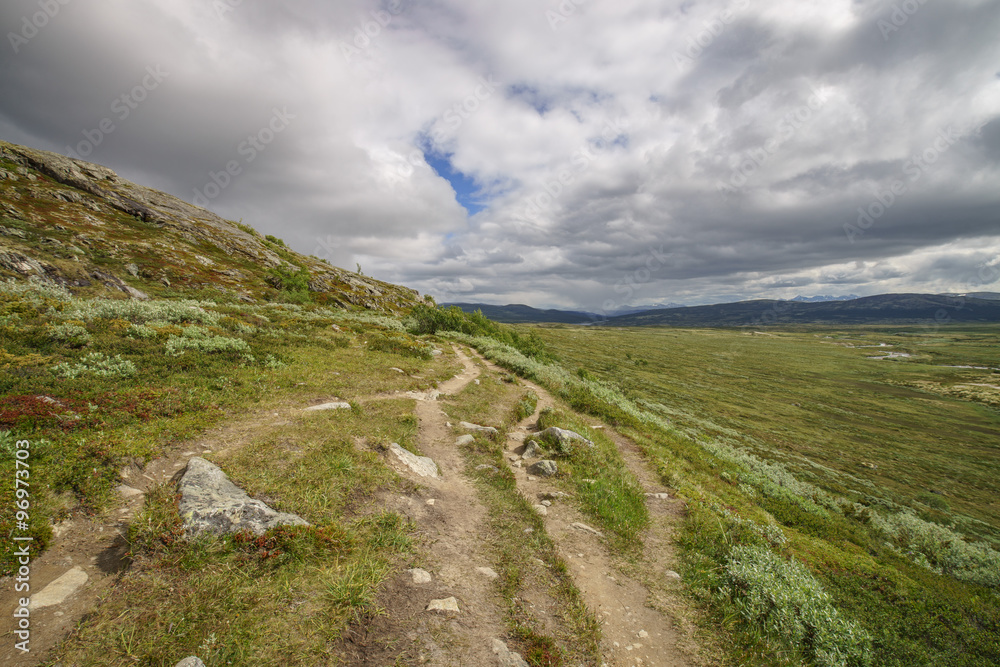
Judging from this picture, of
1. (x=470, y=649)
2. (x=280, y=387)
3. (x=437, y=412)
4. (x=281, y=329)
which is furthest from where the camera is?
(x=281, y=329)

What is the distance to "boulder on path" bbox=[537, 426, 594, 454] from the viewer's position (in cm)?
1460

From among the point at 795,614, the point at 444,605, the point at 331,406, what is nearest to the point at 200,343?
the point at 331,406

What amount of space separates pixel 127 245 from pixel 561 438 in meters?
70.1

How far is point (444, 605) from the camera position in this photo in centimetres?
641

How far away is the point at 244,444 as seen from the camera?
9.38 m

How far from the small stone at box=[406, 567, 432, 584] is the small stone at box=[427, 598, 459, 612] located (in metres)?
0.50

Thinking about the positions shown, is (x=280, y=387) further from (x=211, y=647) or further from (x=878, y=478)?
(x=878, y=478)

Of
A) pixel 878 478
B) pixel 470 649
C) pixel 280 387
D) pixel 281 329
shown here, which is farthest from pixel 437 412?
pixel 878 478

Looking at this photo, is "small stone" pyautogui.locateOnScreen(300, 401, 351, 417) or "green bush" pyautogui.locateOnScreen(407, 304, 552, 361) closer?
"small stone" pyautogui.locateOnScreen(300, 401, 351, 417)

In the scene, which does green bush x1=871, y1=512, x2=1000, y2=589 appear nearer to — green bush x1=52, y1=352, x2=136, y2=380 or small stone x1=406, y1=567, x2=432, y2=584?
small stone x1=406, y1=567, x2=432, y2=584

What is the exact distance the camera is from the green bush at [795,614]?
7016mm

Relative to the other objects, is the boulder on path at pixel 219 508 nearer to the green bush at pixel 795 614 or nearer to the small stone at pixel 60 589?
the small stone at pixel 60 589

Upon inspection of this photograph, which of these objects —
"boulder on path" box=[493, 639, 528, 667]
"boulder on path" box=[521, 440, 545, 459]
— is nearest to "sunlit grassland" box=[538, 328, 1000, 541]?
"boulder on path" box=[521, 440, 545, 459]

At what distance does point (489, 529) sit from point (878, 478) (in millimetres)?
52543
